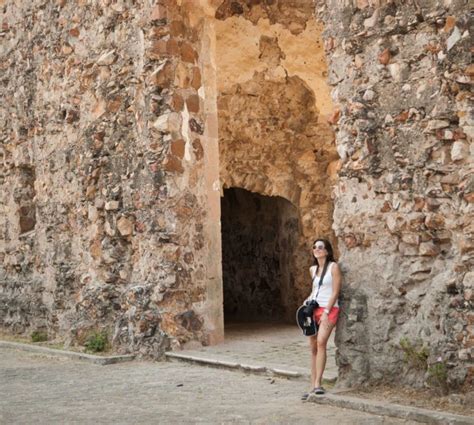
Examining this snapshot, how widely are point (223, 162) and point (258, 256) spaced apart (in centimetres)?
179

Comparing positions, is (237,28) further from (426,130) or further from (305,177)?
(426,130)

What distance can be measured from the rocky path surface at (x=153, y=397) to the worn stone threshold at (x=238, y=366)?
7 centimetres

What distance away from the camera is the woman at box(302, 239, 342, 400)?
5.93 meters

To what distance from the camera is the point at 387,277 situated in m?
5.89

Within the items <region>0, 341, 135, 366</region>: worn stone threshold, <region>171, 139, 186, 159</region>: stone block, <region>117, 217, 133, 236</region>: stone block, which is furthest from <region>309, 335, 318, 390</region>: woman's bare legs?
<region>117, 217, 133, 236</region>: stone block

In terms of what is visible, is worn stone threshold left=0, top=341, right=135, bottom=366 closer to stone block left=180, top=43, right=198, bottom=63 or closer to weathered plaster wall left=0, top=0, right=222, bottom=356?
weathered plaster wall left=0, top=0, right=222, bottom=356

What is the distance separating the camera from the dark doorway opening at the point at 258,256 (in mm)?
11797

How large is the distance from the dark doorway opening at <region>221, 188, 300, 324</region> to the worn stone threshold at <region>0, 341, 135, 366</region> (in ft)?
9.55

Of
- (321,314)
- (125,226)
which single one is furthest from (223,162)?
(321,314)

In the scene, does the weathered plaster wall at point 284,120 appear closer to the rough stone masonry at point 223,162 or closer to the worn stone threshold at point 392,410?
the rough stone masonry at point 223,162

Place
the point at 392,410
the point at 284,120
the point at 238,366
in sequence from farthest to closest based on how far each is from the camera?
the point at 284,120
the point at 238,366
the point at 392,410

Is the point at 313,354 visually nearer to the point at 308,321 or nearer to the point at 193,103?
the point at 308,321

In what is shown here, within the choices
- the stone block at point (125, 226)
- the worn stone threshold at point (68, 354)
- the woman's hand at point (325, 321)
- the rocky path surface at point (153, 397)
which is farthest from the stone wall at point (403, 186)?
the stone block at point (125, 226)

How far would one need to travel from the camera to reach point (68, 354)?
874 centimetres
